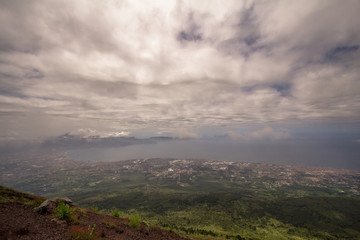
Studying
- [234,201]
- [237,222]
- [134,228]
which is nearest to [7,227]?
[134,228]

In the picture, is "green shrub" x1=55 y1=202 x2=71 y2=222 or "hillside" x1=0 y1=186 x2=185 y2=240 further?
"green shrub" x1=55 y1=202 x2=71 y2=222

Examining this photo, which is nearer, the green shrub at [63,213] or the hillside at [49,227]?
the hillside at [49,227]

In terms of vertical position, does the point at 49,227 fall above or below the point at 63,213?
below

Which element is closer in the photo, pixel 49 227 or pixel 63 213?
pixel 49 227

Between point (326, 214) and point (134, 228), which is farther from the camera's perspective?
point (326, 214)

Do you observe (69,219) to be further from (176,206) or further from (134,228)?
(176,206)

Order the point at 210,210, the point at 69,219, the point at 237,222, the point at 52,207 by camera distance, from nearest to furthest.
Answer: the point at 69,219, the point at 52,207, the point at 237,222, the point at 210,210

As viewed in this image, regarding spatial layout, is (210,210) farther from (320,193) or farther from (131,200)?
(320,193)

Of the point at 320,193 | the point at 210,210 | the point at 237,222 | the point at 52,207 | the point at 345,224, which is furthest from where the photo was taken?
the point at 320,193

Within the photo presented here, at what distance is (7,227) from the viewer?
10641 millimetres

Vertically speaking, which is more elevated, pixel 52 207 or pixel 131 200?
pixel 52 207

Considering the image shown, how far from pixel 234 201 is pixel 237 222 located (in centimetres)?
4368

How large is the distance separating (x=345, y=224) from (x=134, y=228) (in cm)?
15644

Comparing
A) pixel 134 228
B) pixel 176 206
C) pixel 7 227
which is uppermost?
pixel 7 227
